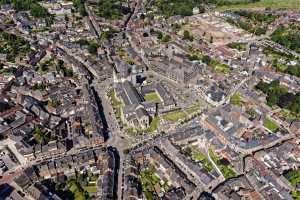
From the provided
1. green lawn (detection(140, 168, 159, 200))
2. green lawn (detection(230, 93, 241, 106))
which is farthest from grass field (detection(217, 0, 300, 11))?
green lawn (detection(140, 168, 159, 200))

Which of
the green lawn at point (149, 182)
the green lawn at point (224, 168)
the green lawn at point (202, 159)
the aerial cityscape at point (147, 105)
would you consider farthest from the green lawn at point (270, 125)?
the green lawn at point (149, 182)

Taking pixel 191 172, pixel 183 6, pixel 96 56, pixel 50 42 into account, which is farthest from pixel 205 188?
pixel 183 6

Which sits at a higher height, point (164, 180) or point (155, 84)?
point (155, 84)

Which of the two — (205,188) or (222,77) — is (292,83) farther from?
(205,188)

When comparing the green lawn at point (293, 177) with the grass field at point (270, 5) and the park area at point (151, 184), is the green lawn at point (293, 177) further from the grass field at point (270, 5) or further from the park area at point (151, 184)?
the grass field at point (270, 5)

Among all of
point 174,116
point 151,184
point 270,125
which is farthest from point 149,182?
point 270,125

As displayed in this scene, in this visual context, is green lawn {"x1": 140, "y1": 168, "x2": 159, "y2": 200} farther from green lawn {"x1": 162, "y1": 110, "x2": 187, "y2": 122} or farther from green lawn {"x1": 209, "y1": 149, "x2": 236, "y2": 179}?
green lawn {"x1": 162, "y1": 110, "x2": 187, "y2": 122}
